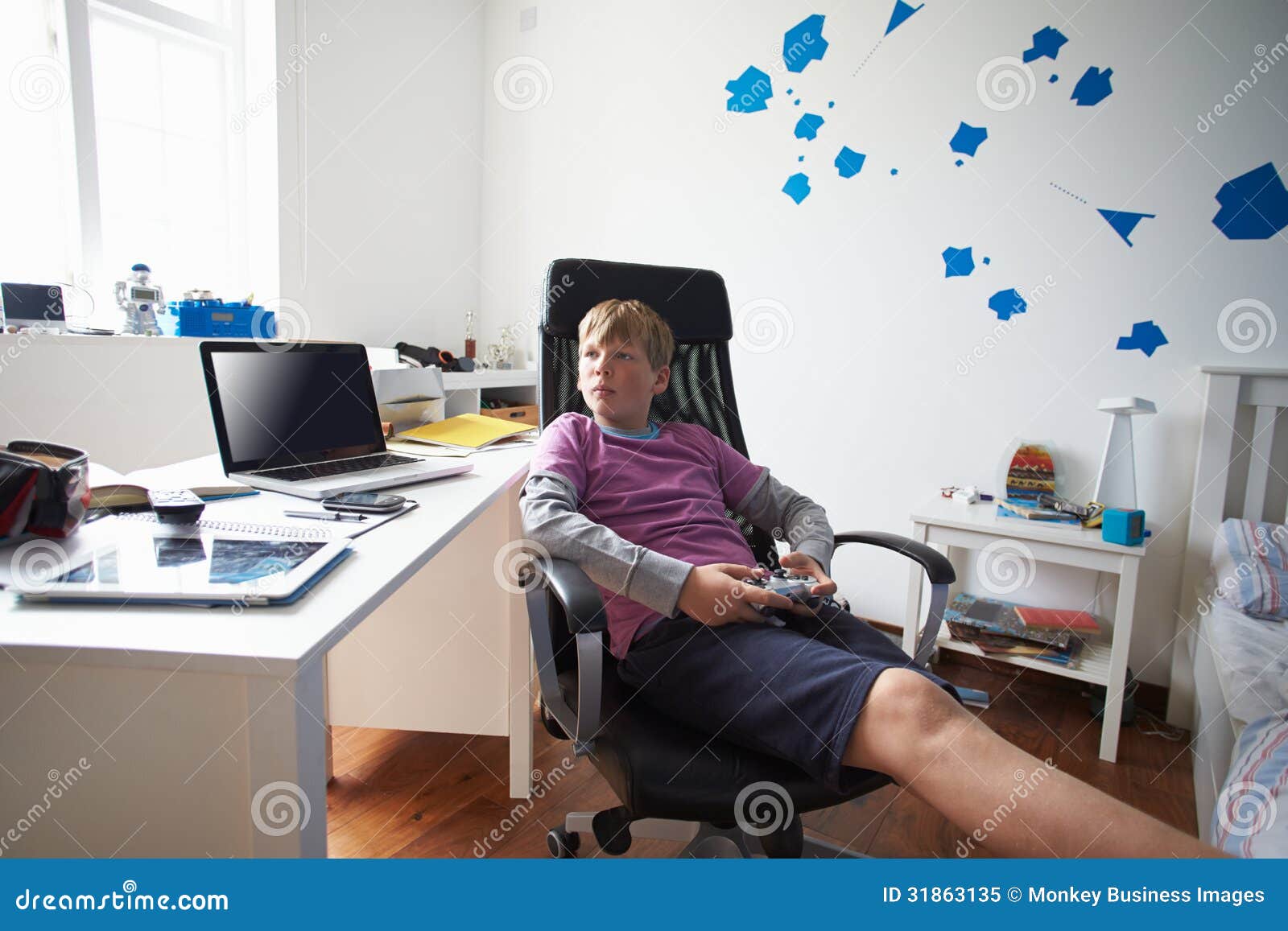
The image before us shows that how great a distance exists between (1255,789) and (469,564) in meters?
1.43

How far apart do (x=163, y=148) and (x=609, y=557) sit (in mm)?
2405

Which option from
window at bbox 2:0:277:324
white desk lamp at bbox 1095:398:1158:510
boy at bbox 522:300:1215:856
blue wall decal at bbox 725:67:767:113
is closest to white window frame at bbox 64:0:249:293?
window at bbox 2:0:277:324

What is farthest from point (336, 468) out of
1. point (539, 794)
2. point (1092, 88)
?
point (1092, 88)

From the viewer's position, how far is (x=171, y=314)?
2.29 m

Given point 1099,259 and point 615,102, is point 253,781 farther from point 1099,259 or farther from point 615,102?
point 615,102

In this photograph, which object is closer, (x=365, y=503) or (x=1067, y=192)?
(x=365, y=503)

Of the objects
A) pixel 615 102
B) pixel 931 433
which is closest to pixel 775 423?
pixel 931 433

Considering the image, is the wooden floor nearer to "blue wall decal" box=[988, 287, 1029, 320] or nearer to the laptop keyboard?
the laptop keyboard

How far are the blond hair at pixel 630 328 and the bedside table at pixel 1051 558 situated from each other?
1.07 metres

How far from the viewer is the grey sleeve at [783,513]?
1.42 meters

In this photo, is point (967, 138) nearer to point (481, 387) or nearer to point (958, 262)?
point (958, 262)

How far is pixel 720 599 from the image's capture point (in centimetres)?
111

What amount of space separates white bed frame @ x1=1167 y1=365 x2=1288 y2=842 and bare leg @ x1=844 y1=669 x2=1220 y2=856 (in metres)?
1.45

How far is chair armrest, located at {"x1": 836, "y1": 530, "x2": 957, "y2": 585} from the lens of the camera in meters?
→ 1.23
